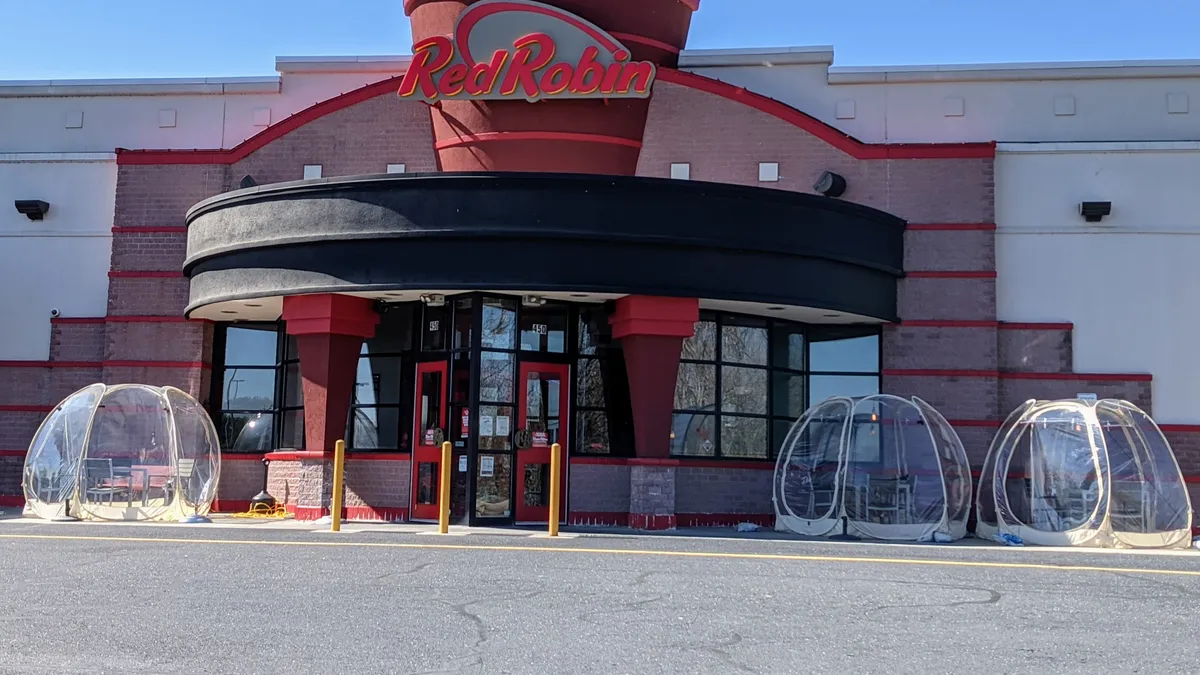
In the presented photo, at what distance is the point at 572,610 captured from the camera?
31.0ft

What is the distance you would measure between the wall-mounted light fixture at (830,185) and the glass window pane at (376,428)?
7686mm

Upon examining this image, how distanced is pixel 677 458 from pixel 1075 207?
26.2 ft

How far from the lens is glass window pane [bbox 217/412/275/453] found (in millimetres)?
21484

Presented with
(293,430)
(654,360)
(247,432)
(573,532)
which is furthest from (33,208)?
(573,532)

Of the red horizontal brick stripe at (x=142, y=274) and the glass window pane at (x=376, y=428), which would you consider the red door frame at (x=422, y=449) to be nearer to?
the glass window pane at (x=376, y=428)

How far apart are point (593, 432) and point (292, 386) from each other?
5.64 meters

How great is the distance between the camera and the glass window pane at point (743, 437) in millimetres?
20109

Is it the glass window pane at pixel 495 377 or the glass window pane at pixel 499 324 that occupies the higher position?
the glass window pane at pixel 499 324

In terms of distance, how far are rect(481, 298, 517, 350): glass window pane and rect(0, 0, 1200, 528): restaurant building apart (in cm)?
4

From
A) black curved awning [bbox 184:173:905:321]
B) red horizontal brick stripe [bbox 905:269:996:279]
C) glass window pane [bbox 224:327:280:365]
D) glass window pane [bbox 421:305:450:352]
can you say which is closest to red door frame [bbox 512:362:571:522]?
glass window pane [bbox 421:305:450:352]

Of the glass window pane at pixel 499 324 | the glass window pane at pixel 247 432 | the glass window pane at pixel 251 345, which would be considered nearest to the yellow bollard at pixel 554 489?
the glass window pane at pixel 499 324

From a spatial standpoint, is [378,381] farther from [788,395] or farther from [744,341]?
[788,395]

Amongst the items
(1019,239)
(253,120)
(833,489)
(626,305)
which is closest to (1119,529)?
(833,489)

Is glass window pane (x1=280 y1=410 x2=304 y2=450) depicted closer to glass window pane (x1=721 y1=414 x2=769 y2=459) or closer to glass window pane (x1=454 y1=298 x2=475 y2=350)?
glass window pane (x1=454 y1=298 x2=475 y2=350)
